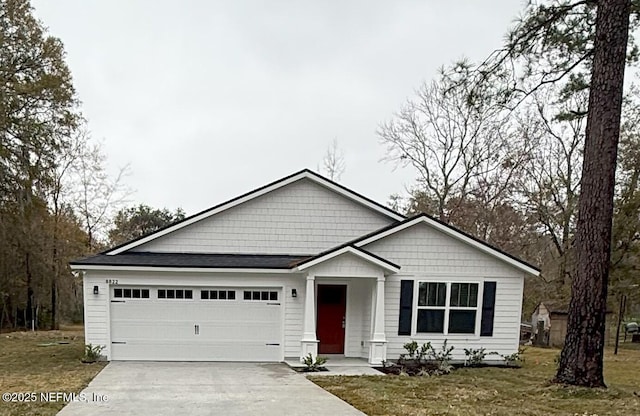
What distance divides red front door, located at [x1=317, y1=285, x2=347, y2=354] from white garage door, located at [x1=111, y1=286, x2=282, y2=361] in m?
1.13

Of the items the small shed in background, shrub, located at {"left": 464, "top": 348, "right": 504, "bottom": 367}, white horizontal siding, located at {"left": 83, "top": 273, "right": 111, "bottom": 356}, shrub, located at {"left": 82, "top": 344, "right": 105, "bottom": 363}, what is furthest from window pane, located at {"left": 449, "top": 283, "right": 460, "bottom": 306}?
the small shed in background

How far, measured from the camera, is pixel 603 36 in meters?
7.77

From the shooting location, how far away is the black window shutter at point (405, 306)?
1112 centimetres

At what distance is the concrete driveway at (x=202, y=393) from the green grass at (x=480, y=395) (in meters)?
0.54

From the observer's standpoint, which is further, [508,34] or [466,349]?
[466,349]

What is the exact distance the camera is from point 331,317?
38.6ft

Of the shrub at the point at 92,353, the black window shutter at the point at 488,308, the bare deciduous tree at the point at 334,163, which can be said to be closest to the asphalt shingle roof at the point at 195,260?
the shrub at the point at 92,353

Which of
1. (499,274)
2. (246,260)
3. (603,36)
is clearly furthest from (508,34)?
(246,260)

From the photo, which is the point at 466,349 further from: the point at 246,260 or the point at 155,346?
the point at 155,346

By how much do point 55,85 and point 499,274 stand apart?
55.7 ft

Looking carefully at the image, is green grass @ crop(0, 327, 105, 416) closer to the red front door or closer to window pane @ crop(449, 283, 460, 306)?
the red front door

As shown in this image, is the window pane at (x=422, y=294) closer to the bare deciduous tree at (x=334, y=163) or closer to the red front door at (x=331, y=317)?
the red front door at (x=331, y=317)

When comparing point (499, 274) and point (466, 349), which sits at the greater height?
point (499, 274)

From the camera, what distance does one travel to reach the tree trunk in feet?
25.5
